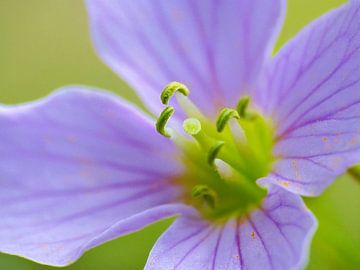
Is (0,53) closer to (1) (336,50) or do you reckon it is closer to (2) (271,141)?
(2) (271,141)

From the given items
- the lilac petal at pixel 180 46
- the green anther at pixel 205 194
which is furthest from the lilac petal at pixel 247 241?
the lilac petal at pixel 180 46

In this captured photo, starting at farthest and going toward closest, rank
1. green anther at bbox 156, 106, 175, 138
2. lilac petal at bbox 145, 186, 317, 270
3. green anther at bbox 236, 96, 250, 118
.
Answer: green anther at bbox 236, 96, 250, 118 → green anther at bbox 156, 106, 175, 138 → lilac petal at bbox 145, 186, 317, 270

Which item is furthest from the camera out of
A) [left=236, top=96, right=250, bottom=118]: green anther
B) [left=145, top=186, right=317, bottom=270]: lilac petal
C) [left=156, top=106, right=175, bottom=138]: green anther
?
[left=236, top=96, right=250, bottom=118]: green anther

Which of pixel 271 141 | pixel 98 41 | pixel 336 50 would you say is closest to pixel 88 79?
pixel 98 41

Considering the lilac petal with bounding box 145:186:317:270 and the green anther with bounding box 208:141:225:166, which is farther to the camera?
the green anther with bounding box 208:141:225:166

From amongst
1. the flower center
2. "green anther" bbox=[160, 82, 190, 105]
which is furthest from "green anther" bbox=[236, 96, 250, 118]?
"green anther" bbox=[160, 82, 190, 105]

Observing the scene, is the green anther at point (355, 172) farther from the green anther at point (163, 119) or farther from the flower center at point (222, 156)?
the green anther at point (163, 119)

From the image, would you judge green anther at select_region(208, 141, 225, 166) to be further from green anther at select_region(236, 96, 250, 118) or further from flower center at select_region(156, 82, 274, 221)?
green anther at select_region(236, 96, 250, 118)
